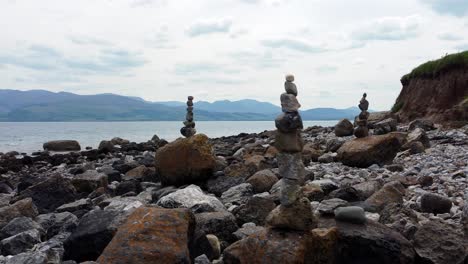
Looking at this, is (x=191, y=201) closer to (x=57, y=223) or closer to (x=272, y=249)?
(x=57, y=223)

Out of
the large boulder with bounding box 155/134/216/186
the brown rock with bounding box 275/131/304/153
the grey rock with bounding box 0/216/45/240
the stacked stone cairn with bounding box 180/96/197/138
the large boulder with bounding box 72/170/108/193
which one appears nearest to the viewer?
the brown rock with bounding box 275/131/304/153

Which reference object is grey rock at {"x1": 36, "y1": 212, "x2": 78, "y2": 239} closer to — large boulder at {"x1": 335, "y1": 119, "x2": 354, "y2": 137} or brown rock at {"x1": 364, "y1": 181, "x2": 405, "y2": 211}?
brown rock at {"x1": 364, "y1": 181, "x2": 405, "y2": 211}

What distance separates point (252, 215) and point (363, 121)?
7.84 metres

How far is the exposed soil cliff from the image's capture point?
96.7 ft

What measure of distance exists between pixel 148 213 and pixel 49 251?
2.51 m

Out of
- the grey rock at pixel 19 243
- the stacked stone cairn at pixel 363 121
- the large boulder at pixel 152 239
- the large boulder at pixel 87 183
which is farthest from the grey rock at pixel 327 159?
the large boulder at pixel 152 239

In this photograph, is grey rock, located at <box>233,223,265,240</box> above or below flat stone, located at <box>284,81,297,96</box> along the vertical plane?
below

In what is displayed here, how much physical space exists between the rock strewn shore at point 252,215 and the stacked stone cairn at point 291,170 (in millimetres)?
202

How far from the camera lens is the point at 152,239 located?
21.4 feet

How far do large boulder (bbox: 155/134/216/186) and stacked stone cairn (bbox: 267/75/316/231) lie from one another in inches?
309

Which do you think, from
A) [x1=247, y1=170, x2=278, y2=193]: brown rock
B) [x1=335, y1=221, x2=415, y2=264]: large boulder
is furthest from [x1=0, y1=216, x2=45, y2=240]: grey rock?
[x1=335, y1=221, x2=415, y2=264]: large boulder

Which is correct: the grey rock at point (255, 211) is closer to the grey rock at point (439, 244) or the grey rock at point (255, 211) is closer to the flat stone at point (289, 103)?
the flat stone at point (289, 103)

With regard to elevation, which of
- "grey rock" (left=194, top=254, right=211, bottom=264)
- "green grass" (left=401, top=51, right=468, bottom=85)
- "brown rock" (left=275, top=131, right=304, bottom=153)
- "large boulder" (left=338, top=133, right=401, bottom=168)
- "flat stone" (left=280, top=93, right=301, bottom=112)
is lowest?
"grey rock" (left=194, top=254, right=211, bottom=264)

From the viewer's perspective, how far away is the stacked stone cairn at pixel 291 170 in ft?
22.8
